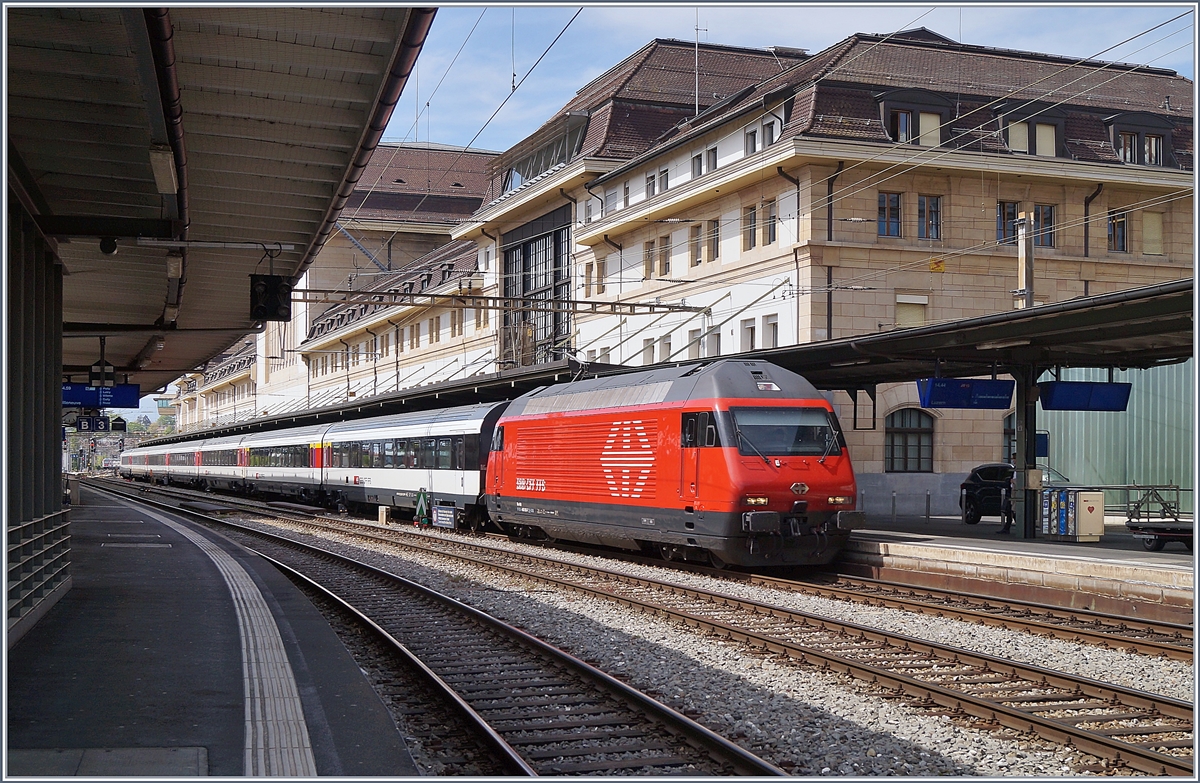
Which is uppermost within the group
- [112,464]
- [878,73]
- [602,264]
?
[878,73]

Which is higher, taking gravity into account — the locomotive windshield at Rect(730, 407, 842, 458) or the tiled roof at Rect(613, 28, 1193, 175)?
the tiled roof at Rect(613, 28, 1193, 175)

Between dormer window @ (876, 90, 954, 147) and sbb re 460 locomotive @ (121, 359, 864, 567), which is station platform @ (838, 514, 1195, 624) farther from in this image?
dormer window @ (876, 90, 954, 147)

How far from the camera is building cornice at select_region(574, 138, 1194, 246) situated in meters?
33.5

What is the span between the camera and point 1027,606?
1396cm

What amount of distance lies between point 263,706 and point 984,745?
17.1ft

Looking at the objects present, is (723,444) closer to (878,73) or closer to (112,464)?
(878,73)

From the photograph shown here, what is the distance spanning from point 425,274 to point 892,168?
1214 inches

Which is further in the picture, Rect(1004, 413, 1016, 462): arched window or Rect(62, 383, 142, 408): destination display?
Rect(1004, 413, 1016, 462): arched window

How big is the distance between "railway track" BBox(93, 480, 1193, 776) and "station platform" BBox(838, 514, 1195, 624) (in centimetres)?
397

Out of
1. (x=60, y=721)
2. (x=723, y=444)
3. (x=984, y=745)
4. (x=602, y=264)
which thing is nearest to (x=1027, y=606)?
(x=723, y=444)

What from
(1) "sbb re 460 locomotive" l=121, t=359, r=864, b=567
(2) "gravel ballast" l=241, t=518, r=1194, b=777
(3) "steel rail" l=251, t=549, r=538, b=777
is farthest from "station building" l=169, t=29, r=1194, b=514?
(3) "steel rail" l=251, t=549, r=538, b=777

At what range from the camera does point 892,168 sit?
34438mm

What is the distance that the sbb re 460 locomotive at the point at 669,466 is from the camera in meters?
17.2

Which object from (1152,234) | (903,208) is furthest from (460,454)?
(1152,234)
